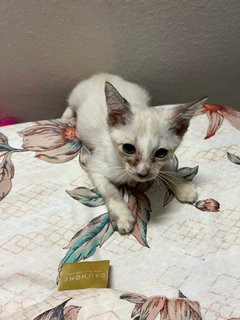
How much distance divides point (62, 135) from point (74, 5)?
1.30 feet

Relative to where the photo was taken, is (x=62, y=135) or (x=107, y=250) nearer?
(x=107, y=250)

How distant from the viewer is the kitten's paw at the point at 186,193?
1036 millimetres

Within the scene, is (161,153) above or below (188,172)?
above

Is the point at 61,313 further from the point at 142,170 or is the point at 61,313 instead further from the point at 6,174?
the point at 6,174

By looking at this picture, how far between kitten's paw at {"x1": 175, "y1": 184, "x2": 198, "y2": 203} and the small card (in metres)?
0.28

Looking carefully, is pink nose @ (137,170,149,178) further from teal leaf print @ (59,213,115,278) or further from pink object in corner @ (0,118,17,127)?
pink object in corner @ (0,118,17,127)

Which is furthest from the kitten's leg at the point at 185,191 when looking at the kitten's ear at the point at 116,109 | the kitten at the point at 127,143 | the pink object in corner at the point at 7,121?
the pink object in corner at the point at 7,121

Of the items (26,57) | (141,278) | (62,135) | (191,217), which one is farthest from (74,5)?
(141,278)

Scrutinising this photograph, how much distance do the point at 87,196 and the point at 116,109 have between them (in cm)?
27

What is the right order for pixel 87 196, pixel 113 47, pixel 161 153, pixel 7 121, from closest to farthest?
pixel 161 153 → pixel 87 196 → pixel 113 47 → pixel 7 121

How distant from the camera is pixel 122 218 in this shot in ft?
3.17

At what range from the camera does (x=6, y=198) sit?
105 cm

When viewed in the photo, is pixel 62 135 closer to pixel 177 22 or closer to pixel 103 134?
pixel 103 134

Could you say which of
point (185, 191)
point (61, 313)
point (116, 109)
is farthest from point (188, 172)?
point (61, 313)
